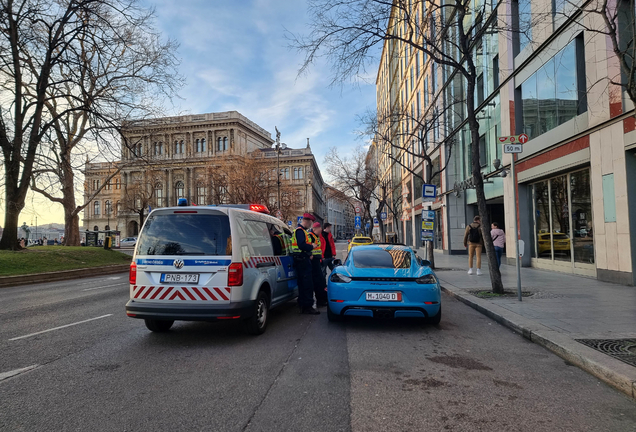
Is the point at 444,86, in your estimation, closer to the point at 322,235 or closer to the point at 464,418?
the point at 322,235

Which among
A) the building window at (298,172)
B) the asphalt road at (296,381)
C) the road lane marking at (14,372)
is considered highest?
the building window at (298,172)

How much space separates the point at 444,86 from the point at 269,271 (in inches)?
879

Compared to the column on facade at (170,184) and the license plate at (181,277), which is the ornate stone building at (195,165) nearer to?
the column on facade at (170,184)

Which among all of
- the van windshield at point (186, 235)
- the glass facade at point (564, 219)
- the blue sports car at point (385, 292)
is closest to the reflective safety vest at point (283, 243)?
the blue sports car at point (385, 292)

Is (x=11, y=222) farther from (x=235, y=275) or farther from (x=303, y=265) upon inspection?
(x=235, y=275)

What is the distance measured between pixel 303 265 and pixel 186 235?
8.13 ft

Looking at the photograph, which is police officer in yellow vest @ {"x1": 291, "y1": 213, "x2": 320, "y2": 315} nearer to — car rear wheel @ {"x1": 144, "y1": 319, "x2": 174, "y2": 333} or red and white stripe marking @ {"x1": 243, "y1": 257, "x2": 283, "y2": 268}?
red and white stripe marking @ {"x1": 243, "y1": 257, "x2": 283, "y2": 268}

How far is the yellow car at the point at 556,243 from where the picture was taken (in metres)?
13.2

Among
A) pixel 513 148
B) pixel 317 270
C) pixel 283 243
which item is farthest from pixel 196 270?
pixel 513 148

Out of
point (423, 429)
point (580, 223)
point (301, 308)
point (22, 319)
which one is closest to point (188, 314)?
point (301, 308)

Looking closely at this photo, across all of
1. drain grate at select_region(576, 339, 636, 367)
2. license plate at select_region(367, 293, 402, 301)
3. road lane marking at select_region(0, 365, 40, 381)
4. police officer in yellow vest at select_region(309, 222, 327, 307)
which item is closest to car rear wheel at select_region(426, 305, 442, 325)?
license plate at select_region(367, 293, 402, 301)

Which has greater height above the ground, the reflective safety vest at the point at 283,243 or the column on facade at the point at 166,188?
the column on facade at the point at 166,188

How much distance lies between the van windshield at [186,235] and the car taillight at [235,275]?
200mm

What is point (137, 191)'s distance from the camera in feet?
134
